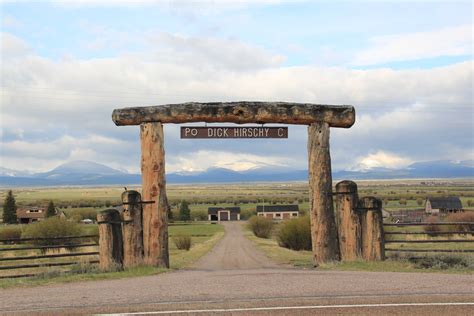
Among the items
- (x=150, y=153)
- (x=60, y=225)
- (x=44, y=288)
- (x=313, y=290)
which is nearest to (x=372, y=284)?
(x=313, y=290)

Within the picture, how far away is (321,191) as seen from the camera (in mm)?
15648

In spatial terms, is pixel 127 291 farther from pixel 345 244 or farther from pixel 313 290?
pixel 345 244

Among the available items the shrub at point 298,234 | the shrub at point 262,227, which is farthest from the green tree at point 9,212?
the shrub at point 298,234

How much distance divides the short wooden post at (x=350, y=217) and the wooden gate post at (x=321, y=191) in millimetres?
414

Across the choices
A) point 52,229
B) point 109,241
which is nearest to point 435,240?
point 109,241

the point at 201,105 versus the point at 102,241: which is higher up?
the point at 201,105

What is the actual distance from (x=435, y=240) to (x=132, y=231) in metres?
8.69

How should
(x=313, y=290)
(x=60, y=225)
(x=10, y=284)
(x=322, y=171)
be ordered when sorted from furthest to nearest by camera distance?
(x=60, y=225) → (x=322, y=171) → (x=10, y=284) → (x=313, y=290)

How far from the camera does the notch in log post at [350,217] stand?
15219mm

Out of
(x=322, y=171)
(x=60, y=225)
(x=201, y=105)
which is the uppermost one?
(x=201, y=105)

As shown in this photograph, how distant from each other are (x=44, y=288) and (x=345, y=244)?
321 inches

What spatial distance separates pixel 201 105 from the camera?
50.1ft

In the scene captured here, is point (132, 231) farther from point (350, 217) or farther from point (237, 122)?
point (350, 217)

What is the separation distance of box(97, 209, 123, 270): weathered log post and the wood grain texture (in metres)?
2.69
